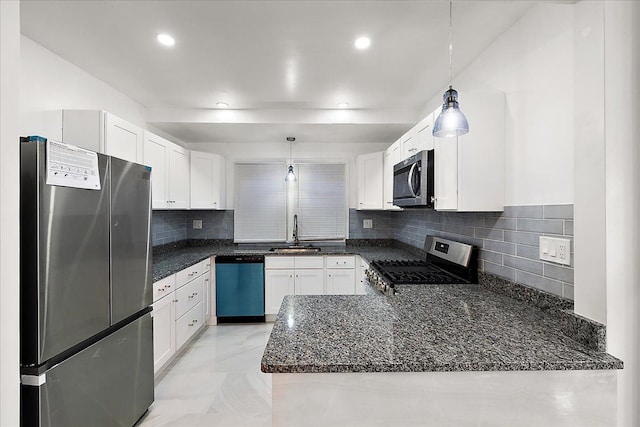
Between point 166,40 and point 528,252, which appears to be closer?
point 528,252

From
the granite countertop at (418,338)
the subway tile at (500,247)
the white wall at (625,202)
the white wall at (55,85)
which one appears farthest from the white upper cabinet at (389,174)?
the white wall at (55,85)

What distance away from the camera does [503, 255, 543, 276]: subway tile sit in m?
1.54

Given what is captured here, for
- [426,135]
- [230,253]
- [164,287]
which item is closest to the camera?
[426,135]

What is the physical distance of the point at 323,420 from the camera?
102cm

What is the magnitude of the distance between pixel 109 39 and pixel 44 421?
6.91ft

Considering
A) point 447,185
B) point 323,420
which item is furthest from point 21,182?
point 447,185

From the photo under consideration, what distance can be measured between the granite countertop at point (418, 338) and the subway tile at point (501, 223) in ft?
1.39

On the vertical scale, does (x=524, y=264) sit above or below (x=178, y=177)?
below

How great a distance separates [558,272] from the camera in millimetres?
1423

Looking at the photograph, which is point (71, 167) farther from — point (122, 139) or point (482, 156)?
point (482, 156)

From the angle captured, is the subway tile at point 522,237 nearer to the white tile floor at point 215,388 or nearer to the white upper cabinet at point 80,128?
the white tile floor at point 215,388

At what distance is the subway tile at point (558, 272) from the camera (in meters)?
1.36

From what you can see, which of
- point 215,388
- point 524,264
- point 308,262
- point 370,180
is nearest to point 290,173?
point 370,180

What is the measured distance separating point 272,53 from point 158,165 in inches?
64.1
